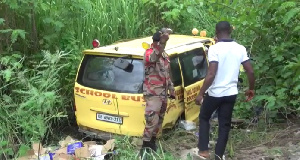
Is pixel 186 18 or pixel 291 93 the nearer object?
pixel 291 93


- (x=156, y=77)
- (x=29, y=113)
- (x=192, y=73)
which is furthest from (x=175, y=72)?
(x=29, y=113)

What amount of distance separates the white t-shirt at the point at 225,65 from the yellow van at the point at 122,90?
4.06ft

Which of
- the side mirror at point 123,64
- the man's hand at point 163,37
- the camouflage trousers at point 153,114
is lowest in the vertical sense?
the camouflage trousers at point 153,114

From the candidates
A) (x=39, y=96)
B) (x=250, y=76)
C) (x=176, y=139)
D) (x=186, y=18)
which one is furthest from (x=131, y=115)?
(x=186, y=18)

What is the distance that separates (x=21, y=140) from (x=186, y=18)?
5.86 meters

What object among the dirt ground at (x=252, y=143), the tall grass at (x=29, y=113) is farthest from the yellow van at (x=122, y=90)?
the tall grass at (x=29, y=113)

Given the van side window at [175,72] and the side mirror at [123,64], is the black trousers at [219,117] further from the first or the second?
the side mirror at [123,64]

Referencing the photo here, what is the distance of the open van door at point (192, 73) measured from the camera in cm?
620

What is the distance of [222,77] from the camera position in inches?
185

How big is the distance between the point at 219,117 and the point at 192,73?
1.66 metres

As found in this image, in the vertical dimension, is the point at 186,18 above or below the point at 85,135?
above

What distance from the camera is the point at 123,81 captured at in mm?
5746

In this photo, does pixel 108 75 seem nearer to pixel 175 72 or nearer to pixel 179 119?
pixel 175 72

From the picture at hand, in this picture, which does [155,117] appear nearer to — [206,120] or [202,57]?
[206,120]
